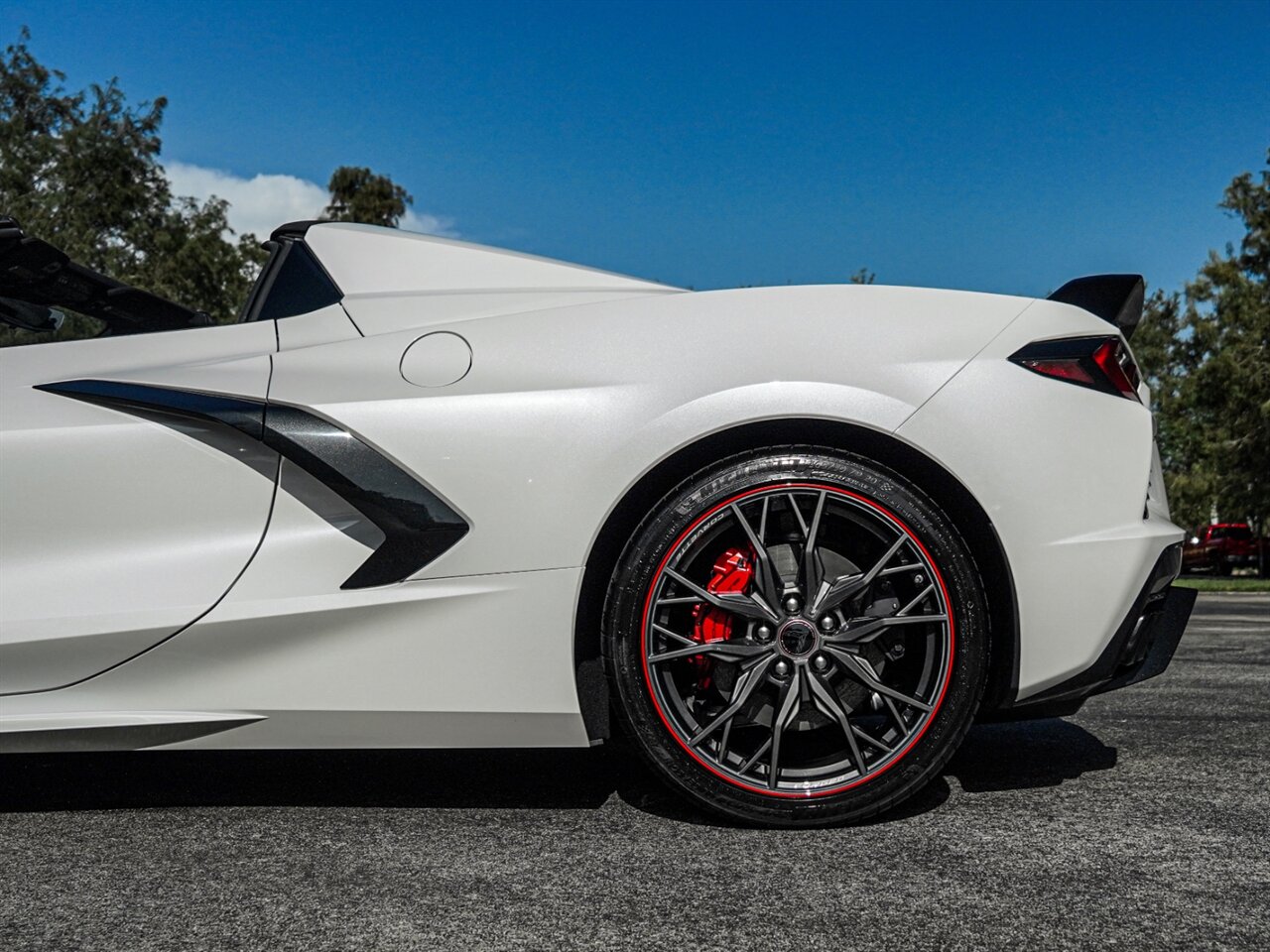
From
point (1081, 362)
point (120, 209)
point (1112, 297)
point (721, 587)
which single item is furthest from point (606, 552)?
point (120, 209)

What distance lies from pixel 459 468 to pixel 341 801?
2.69 ft

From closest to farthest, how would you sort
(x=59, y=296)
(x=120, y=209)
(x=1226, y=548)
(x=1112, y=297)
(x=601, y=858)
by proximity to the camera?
(x=601, y=858), (x=1112, y=297), (x=59, y=296), (x=120, y=209), (x=1226, y=548)

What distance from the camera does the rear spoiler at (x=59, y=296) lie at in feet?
8.97

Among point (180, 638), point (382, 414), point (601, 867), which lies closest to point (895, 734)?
point (601, 867)

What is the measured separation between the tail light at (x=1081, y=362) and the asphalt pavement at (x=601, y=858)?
2.84 ft

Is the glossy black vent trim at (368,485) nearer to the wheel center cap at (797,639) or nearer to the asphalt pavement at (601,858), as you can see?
the asphalt pavement at (601,858)

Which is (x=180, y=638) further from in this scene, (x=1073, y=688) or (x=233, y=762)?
(x=1073, y=688)

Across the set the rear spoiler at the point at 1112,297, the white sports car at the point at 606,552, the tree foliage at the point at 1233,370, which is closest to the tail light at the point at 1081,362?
the white sports car at the point at 606,552

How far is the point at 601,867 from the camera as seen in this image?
1952 mm

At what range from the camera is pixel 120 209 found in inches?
964

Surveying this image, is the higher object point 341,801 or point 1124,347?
point 1124,347

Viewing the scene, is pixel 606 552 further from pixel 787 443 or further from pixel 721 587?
pixel 787 443

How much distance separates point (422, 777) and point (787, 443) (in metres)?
1.21

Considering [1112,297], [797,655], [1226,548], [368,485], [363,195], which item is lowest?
[1226,548]
